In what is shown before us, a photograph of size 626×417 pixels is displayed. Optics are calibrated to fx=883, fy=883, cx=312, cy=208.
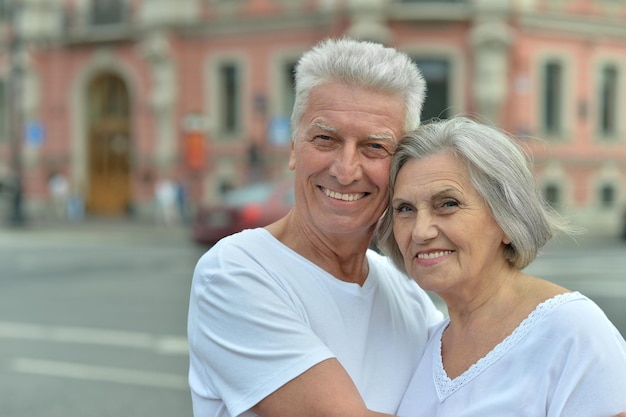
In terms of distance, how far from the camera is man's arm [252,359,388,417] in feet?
A: 6.50

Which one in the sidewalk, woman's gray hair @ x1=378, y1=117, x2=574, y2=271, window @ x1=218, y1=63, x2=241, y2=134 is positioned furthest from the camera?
window @ x1=218, y1=63, x2=241, y2=134

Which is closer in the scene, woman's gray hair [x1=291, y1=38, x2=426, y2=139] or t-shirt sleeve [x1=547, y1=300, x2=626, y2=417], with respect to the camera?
t-shirt sleeve [x1=547, y1=300, x2=626, y2=417]

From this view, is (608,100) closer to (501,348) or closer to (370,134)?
(370,134)

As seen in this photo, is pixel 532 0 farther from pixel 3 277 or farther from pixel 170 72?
pixel 3 277

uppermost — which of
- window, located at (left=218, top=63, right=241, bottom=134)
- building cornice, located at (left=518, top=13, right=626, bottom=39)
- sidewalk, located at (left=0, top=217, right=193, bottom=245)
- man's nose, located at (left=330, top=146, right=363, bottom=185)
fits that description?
man's nose, located at (left=330, top=146, right=363, bottom=185)

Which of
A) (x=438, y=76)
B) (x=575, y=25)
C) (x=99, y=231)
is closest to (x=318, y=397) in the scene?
(x=99, y=231)

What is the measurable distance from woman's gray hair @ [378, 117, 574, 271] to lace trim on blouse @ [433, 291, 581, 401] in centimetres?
19

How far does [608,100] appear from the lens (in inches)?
1153

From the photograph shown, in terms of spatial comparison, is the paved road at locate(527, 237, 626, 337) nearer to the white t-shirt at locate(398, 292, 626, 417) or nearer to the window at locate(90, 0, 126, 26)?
the white t-shirt at locate(398, 292, 626, 417)

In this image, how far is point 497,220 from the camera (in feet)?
7.06

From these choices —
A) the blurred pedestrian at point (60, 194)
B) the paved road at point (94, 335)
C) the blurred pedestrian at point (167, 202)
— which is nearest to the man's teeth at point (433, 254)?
the paved road at point (94, 335)

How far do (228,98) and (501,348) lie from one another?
91.5 feet

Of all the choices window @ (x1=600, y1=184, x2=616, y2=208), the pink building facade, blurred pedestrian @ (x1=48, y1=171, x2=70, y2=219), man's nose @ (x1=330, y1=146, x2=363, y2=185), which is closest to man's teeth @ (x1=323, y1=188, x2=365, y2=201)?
man's nose @ (x1=330, y1=146, x2=363, y2=185)

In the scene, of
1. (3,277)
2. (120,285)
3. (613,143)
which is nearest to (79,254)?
(3,277)
